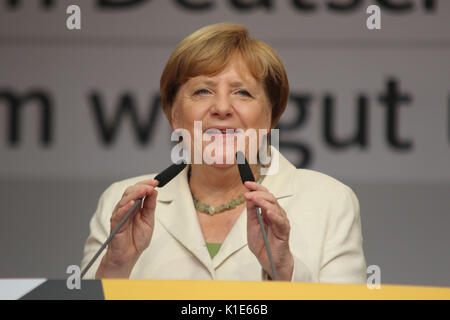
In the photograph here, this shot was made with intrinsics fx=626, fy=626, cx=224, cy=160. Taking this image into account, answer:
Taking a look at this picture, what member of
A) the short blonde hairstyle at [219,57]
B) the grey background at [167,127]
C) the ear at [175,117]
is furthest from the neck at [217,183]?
the grey background at [167,127]

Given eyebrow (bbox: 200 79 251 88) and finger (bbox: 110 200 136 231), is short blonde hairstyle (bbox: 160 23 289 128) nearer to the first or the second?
eyebrow (bbox: 200 79 251 88)

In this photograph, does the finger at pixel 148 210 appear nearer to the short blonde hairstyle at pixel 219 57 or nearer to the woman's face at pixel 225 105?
the woman's face at pixel 225 105

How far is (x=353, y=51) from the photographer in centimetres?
250

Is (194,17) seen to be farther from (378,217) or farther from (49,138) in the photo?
(378,217)

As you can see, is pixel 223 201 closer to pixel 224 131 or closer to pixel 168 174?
pixel 224 131

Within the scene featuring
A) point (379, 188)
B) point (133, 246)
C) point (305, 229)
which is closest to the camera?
point (133, 246)

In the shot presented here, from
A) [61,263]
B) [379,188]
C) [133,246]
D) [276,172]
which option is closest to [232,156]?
[276,172]

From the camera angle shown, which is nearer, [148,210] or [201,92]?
[148,210]

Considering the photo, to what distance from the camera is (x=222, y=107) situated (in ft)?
5.31

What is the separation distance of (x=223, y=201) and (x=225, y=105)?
309mm

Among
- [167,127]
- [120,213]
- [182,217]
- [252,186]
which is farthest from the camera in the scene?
[167,127]

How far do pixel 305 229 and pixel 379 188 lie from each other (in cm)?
88

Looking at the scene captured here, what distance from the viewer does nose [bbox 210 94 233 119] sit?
5.31ft

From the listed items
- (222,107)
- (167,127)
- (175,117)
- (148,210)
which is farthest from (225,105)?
(167,127)
